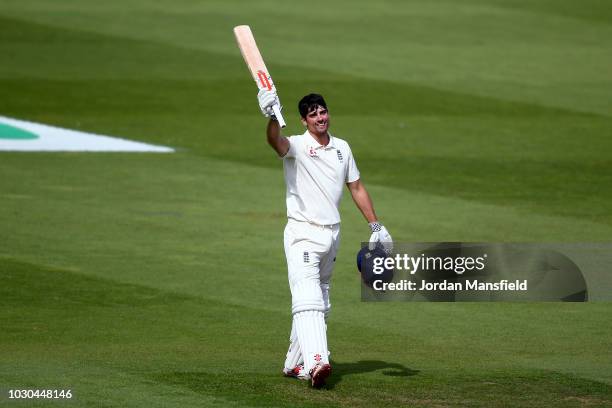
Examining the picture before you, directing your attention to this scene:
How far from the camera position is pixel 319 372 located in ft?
28.8

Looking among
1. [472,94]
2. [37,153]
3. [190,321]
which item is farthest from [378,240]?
[472,94]

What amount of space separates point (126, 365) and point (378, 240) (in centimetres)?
203

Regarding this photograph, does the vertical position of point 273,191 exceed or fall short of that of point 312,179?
it exceeds it

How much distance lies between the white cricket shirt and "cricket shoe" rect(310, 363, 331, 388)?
40.4 inches

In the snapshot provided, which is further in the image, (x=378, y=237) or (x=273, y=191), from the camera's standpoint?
(x=273, y=191)

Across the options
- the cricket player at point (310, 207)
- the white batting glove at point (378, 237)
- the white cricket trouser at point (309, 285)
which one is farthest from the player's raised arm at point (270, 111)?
the white batting glove at point (378, 237)

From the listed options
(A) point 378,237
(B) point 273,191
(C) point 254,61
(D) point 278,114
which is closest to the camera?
(D) point 278,114

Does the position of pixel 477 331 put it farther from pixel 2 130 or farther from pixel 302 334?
pixel 2 130

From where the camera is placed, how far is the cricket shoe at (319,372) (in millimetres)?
8758

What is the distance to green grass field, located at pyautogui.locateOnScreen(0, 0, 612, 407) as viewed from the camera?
955 centimetres

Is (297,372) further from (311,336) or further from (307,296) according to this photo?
(307,296)

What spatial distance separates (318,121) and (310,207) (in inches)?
23.6

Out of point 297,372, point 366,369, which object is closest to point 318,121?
point 297,372

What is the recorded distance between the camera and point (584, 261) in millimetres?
13453
